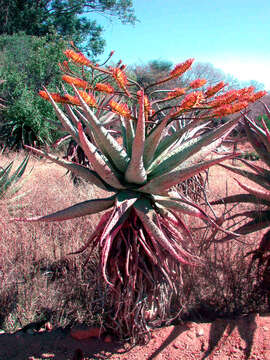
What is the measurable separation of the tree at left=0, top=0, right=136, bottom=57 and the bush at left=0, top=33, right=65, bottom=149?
14.9 feet

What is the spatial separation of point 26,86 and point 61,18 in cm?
1053

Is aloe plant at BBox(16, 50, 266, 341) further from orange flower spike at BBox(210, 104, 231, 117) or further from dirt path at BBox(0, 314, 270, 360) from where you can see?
dirt path at BBox(0, 314, 270, 360)

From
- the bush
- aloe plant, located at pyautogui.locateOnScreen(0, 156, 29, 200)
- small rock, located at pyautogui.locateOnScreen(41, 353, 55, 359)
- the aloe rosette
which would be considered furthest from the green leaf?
the bush

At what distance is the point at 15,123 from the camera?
1284 cm

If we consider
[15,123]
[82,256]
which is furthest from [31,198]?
[15,123]

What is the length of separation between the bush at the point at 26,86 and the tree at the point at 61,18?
4.55 metres

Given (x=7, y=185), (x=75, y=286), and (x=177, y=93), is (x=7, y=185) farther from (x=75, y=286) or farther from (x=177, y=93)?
(x=177, y=93)

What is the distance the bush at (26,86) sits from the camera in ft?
41.9

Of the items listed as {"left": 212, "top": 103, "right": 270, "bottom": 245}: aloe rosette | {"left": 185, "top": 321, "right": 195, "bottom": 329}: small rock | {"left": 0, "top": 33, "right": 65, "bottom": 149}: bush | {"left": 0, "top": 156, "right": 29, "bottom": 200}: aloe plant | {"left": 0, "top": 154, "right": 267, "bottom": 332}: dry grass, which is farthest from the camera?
{"left": 0, "top": 33, "right": 65, "bottom": 149}: bush

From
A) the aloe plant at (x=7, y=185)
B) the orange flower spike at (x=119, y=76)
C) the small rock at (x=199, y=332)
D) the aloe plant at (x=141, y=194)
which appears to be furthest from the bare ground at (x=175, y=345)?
the aloe plant at (x=7, y=185)

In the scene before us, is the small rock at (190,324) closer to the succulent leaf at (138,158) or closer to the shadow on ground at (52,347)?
the shadow on ground at (52,347)

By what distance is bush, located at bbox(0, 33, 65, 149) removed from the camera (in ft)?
41.9

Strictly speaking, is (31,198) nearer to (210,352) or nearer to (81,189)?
(81,189)

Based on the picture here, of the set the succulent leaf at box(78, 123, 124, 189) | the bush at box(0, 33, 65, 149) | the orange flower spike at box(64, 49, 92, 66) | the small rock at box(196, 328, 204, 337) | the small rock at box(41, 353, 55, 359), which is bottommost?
the small rock at box(41, 353, 55, 359)
